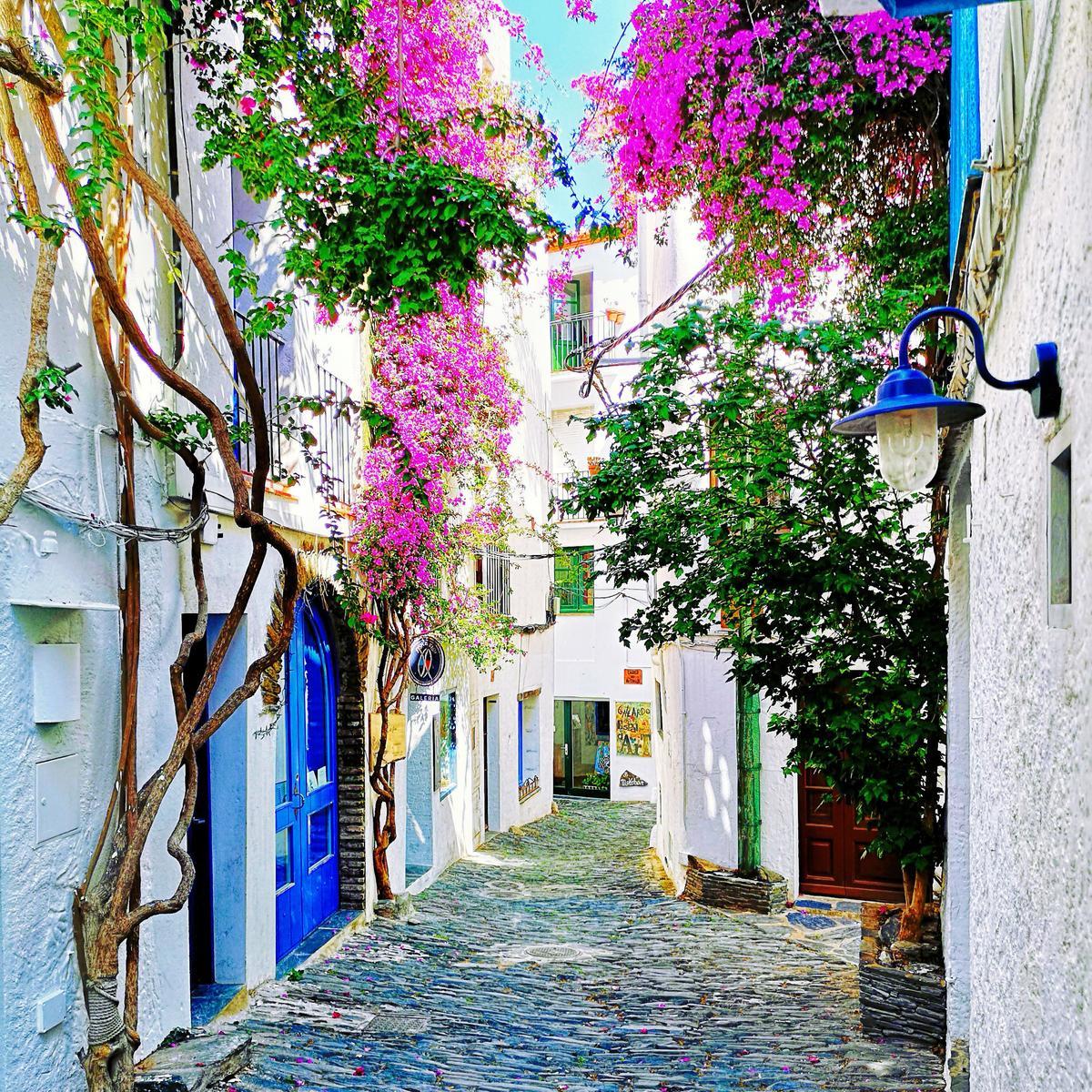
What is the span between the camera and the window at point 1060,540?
87.7 inches

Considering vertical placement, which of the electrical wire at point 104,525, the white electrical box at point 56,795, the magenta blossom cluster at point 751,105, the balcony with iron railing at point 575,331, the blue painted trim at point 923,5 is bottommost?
the white electrical box at point 56,795

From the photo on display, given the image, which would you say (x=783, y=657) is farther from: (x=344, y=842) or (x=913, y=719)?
(x=344, y=842)

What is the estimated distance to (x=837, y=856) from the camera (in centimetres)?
1156

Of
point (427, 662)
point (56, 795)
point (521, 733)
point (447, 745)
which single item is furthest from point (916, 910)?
point (521, 733)

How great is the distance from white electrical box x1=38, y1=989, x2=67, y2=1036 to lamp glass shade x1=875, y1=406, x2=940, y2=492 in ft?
14.3

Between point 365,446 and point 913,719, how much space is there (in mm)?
6072

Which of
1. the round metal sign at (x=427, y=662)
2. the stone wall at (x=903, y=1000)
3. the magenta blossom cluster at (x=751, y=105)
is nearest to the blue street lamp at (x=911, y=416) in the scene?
the magenta blossom cluster at (x=751, y=105)

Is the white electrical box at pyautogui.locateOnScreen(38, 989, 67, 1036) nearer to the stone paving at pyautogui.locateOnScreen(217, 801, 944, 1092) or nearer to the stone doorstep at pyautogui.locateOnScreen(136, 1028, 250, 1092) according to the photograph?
the stone doorstep at pyautogui.locateOnScreen(136, 1028, 250, 1092)

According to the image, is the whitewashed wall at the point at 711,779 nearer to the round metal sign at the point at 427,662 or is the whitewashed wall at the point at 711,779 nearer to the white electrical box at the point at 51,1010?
the round metal sign at the point at 427,662

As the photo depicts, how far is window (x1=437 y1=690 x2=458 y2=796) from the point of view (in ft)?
43.0

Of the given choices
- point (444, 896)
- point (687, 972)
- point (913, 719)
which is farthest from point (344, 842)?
point (913, 719)

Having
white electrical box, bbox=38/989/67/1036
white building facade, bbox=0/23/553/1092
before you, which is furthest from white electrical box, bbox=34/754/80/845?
white electrical box, bbox=38/989/67/1036

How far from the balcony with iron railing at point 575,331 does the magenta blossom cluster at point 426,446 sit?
10461 millimetres

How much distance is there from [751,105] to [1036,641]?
5437 millimetres
